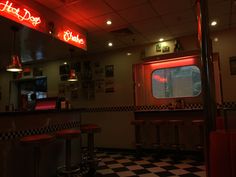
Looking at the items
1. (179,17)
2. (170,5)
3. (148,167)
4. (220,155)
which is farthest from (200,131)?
(220,155)

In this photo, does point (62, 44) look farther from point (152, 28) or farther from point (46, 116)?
point (152, 28)

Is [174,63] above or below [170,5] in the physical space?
below

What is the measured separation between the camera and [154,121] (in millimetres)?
4887

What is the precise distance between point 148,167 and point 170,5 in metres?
3.07

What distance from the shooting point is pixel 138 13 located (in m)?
3.74

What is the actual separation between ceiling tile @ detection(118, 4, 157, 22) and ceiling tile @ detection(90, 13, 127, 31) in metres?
0.14

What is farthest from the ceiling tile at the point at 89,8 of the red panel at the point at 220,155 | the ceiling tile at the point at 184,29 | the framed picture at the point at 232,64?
the framed picture at the point at 232,64

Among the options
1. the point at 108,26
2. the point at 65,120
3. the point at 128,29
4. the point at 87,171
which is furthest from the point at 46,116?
the point at 128,29

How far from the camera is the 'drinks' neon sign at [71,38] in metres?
3.76

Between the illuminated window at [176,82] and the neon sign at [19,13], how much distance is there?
11.5ft

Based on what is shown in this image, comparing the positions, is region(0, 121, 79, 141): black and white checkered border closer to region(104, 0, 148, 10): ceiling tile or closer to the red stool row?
the red stool row

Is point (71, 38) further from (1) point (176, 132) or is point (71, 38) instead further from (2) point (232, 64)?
(2) point (232, 64)

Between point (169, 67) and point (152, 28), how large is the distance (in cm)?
138

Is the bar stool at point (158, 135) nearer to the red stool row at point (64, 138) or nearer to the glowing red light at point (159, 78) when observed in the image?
the glowing red light at point (159, 78)
